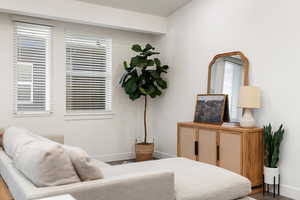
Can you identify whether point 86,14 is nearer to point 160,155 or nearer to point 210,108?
point 210,108

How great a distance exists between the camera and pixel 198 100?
4.32 m

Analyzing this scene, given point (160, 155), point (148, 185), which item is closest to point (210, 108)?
point (160, 155)

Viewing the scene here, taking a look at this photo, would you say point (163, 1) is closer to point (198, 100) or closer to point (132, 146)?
point (198, 100)

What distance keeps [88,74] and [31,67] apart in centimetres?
94

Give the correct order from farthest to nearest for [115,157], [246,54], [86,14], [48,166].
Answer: [115,157]
[86,14]
[246,54]
[48,166]

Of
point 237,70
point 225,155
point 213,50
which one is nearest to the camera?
point 225,155

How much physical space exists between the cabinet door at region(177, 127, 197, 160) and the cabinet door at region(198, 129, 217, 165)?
4.6 inches

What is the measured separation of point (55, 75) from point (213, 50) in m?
2.56

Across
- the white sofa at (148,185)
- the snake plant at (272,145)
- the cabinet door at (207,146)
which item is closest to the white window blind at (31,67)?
the white sofa at (148,185)

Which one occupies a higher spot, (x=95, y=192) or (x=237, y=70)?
(x=237, y=70)

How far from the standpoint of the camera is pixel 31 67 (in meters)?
4.32

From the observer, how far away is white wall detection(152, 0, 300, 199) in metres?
3.23

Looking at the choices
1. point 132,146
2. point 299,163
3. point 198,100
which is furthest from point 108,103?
point 299,163

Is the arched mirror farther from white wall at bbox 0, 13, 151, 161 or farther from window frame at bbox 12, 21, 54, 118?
window frame at bbox 12, 21, 54, 118
